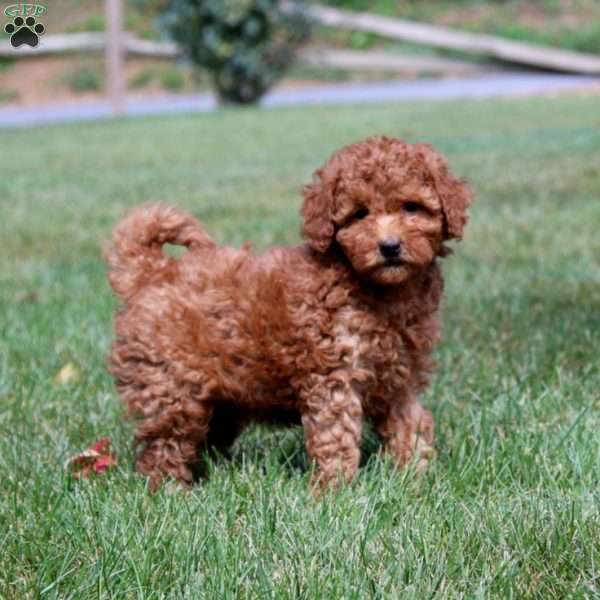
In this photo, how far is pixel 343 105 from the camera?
23.3 m

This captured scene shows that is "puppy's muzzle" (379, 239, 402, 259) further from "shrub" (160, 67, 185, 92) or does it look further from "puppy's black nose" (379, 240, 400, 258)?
"shrub" (160, 67, 185, 92)

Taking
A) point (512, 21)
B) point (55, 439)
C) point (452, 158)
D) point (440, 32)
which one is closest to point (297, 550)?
point (55, 439)

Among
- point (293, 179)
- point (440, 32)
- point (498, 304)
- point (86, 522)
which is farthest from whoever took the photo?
point (440, 32)

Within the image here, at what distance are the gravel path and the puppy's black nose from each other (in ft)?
65.2

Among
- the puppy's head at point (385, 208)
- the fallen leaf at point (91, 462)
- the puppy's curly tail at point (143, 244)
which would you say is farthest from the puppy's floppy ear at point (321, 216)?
the fallen leaf at point (91, 462)

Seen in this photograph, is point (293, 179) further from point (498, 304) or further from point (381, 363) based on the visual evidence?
point (381, 363)

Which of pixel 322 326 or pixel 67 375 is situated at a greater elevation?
pixel 322 326

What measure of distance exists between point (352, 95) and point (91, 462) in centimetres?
A: 2454

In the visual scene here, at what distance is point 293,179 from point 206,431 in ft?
26.4

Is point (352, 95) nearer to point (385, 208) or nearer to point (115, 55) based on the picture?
point (115, 55)

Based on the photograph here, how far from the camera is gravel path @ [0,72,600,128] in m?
25.0

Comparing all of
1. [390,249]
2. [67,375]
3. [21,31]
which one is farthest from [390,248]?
[21,31]

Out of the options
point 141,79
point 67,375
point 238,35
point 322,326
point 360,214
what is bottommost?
point 141,79

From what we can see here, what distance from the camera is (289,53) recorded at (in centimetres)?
2491
